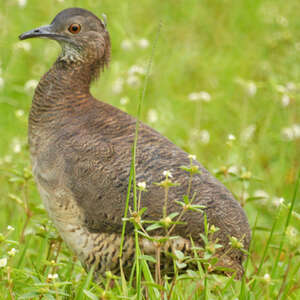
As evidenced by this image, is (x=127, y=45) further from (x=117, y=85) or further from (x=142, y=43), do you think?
(x=117, y=85)

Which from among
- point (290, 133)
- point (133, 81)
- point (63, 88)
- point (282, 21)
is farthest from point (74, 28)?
point (282, 21)

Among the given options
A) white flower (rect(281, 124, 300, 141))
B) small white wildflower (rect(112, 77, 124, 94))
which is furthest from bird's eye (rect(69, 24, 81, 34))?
white flower (rect(281, 124, 300, 141))

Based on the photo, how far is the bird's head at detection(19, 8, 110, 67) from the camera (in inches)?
188

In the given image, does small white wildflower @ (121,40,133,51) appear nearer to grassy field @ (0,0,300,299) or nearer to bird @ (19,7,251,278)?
grassy field @ (0,0,300,299)

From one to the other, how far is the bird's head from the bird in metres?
0.38

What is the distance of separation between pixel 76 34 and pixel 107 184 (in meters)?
1.34

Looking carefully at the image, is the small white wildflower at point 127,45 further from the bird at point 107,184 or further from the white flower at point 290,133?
the bird at point 107,184

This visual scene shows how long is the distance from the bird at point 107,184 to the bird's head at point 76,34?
1.25 ft

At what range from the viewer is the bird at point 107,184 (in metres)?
4.04

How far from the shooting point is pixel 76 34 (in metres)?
4.80

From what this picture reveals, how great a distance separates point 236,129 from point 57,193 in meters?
4.04

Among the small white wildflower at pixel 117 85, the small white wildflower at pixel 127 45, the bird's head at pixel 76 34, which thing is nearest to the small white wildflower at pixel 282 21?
the small white wildflower at pixel 127 45

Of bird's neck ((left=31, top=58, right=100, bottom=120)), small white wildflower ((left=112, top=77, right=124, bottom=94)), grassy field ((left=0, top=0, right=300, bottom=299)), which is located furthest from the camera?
small white wildflower ((left=112, top=77, right=124, bottom=94))

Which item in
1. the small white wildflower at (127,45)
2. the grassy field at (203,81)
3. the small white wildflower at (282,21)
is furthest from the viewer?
the small white wildflower at (282,21)
